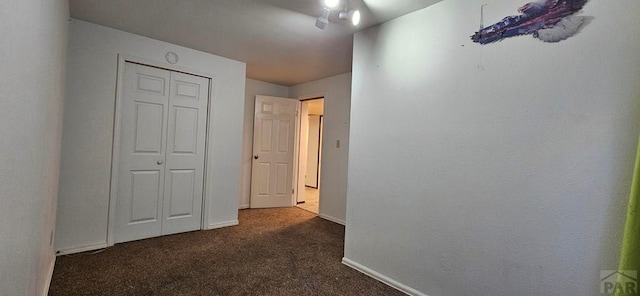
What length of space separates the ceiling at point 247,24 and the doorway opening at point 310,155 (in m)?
1.47

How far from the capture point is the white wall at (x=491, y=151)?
1286 millimetres

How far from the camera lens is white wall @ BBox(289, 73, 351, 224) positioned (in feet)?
12.7

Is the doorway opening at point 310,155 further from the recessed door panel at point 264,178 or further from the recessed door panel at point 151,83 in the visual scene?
the recessed door panel at point 151,83

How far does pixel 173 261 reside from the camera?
2381 millimetres

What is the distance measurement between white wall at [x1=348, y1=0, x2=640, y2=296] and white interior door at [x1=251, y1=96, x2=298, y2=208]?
2.32 meters

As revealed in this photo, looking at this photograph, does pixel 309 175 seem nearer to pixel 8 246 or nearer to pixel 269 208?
pixel 269 208

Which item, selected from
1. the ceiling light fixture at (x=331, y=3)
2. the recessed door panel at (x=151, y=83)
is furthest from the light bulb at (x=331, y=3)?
the recessed door panel at (x=151, y=83)

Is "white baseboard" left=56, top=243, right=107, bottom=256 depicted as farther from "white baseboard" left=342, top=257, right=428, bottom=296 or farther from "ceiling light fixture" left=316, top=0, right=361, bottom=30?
"ceiling light fixture" left=316, top=0, right=361, bottom=30

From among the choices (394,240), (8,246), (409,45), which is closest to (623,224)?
(394,240)

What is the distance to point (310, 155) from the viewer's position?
711 cm

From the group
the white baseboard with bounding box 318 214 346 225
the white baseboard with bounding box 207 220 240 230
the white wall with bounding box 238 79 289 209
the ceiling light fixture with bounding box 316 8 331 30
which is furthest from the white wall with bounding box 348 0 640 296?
the white wall with bounding box 238 79 289 209

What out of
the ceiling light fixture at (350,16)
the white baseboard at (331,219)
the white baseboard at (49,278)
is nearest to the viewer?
the white baseboard at (49,278)

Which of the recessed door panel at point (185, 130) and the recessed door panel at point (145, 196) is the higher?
the recessed door panel at point (185, 130)

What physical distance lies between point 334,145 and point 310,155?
3103mm
